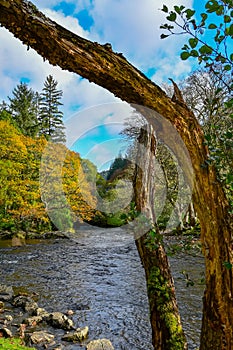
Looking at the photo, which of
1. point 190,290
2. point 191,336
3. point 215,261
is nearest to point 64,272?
point 190,290

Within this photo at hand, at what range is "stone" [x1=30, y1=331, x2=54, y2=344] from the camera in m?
4.70

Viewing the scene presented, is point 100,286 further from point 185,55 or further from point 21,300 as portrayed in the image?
point 185,55

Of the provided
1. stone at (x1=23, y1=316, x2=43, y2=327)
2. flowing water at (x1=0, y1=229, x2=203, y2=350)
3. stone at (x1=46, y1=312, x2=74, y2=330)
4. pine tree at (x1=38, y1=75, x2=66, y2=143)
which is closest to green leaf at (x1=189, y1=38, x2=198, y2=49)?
flowing water at (x1=0, y1=229, x2=203, y2=350)

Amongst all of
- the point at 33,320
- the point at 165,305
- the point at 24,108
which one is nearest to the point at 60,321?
the point at 33,320

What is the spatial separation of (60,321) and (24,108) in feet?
96.9

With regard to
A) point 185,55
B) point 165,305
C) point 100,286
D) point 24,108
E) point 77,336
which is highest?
point 24,108

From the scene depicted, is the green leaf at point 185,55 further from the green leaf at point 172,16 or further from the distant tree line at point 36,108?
the distant tree line at point 36,108

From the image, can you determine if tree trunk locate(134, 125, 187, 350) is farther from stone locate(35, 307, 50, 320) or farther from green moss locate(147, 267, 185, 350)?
stone locate(35, 307, 50, 320)

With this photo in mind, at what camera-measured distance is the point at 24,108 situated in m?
32.2

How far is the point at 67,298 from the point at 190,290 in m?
2.80

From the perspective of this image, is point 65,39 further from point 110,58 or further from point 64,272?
point 64,272

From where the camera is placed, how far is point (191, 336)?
500 cm

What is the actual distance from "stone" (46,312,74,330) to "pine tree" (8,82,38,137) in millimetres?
25669

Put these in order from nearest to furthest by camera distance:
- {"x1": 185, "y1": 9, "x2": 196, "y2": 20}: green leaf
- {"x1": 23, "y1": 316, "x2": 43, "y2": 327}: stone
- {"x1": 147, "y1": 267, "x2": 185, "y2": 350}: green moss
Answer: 1. {"x1": 185, "y1": 9, "x2": 196, "y2": 20}: green leaf
2. {"x1": 147, "y1": 267, "x2": 185, "y2": 350}: green moss
3. {"x1": 23, "y1": 316, "x2": 43, "y2": 327}: stone
